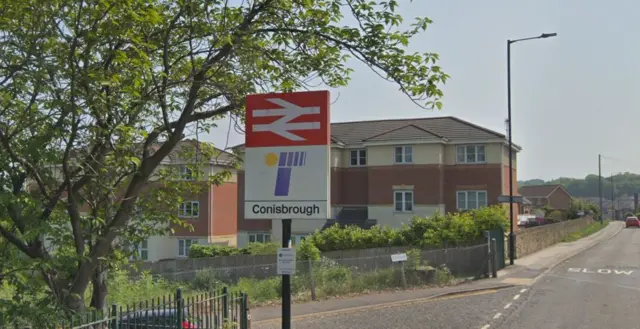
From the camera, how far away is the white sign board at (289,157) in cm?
539

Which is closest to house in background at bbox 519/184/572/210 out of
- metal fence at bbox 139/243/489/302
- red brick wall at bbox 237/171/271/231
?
red brick wall at bbox 237/171/271/231

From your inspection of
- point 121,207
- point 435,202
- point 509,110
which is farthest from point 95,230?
point 435,202

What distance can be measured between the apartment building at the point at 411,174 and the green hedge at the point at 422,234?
468 inches

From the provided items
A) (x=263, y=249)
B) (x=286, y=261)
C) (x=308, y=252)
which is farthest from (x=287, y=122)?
(x=263, y=249)

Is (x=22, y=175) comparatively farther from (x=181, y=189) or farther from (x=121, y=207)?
(x=181, y=189)

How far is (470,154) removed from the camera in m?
39.8

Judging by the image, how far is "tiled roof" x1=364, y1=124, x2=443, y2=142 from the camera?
40.1 metres

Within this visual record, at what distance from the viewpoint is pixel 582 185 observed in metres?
193

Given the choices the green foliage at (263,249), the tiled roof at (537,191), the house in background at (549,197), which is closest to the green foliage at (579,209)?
the house in background at (549,197)

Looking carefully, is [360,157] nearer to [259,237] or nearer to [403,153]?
[403,153]

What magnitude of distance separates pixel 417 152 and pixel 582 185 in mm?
172789

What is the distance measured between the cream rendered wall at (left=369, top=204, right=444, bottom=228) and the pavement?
1666cm

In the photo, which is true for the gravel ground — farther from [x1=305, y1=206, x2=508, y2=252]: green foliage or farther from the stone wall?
the stone wall

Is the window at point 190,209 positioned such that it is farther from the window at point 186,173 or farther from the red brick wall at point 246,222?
the red brick wall at point 246,222
